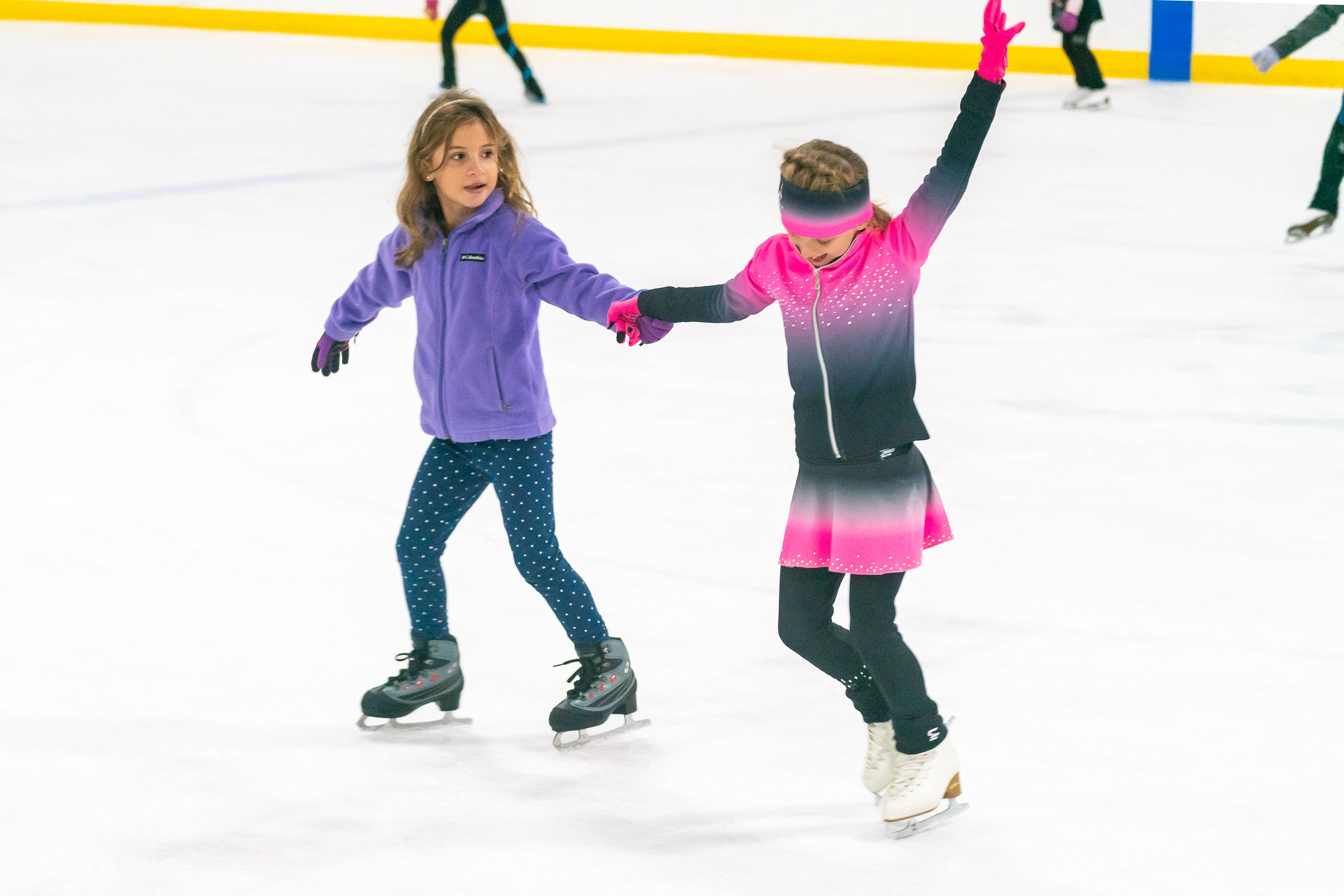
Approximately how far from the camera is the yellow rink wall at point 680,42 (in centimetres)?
1126

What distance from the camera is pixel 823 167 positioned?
2115 mm

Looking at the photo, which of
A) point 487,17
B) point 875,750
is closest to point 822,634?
point 875,750

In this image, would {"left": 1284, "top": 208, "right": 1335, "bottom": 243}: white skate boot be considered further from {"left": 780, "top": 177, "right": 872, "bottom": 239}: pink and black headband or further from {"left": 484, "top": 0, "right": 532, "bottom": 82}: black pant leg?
{"left": 484, "top": 0, "right": 532, "bottom": 82}: black pant leg

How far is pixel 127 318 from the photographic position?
538cm

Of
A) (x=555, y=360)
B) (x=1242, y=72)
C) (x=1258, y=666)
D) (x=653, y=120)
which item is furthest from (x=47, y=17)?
(x=1258, y=666)

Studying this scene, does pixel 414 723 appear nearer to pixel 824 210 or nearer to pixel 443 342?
pixel 443 342

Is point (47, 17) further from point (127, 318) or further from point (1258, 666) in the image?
point (1258, 666)

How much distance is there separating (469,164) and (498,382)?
324mm

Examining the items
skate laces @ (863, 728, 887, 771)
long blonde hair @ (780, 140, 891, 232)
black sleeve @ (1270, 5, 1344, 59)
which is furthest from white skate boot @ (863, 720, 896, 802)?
black sleeve @ (1270, 5, 1344, 59)

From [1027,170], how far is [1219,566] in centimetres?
518

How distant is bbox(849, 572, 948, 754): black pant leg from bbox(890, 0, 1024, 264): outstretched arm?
461 millimetres

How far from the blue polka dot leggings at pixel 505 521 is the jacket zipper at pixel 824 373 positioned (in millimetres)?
520

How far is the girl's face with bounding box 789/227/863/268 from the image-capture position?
214 centimetres

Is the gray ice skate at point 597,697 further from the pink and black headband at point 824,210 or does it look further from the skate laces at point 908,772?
the pink and black headband at point 824,210
